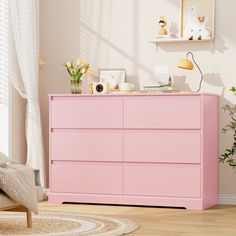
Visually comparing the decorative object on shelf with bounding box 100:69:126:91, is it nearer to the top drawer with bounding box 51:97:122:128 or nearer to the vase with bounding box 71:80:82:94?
the vase with bounding box 71:80:82:94

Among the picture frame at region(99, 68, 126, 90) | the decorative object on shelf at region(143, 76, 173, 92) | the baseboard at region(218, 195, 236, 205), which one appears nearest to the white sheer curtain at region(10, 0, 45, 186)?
the picture frame at region(99, 68, 126, 90)

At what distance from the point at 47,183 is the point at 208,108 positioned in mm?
1722

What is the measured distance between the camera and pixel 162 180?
5.55 metres

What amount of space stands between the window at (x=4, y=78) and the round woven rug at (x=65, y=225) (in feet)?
3.40

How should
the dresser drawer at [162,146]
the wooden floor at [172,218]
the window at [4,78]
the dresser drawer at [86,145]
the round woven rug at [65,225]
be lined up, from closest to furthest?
the round woven rug at [65,225]
the wooden floor at [172,218]
the dresser drawer at [162,146]
the dresser drawer at [86,145]
the window at [4,78]

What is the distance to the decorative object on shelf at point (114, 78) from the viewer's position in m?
6.14

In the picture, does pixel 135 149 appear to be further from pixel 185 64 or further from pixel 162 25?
pixel 162 25

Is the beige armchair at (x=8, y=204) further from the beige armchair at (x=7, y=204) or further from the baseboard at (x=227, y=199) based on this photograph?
the baseboard at (x=227, y=199)

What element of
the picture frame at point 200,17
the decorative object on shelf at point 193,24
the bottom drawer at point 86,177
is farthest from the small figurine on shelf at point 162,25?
the bottom drawer at point 86,177

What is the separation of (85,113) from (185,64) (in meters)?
0.94

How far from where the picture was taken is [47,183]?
6332mm

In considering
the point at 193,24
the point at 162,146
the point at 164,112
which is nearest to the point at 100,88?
the point at 164,112

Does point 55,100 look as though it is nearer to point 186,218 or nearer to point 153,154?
point 153,154

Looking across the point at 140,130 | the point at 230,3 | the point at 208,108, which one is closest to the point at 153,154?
the point at 140,130
